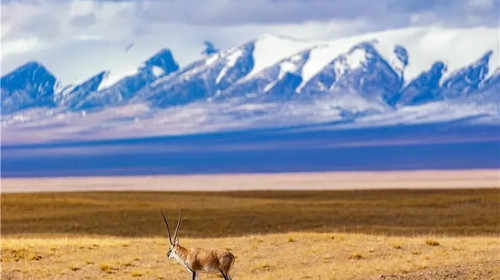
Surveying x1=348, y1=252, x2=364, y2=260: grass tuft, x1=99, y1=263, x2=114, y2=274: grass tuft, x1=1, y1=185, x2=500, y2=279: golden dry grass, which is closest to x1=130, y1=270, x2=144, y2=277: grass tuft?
x1=1, y1=185, x2=500, y2=279: golden dry grass

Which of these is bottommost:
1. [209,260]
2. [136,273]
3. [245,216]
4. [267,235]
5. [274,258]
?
[136,273]

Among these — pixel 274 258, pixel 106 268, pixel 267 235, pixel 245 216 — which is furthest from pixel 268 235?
pixel 245 216

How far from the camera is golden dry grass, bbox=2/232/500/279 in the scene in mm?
27859

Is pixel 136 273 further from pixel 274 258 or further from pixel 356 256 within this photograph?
pixel 356 256

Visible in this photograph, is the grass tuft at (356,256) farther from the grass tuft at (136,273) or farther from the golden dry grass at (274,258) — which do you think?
the grass tuft at (136,273)

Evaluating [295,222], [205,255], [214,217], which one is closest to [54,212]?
[214,217]

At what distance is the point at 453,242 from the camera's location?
35.0 m

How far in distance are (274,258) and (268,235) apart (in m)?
6.59

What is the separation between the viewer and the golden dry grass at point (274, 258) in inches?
1097

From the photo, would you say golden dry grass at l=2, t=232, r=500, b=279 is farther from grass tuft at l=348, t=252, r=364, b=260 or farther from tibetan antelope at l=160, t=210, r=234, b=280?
tibetan antelope at l=160, t=210, r=234, b=280

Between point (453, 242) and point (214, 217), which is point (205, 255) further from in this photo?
point (214, 217)

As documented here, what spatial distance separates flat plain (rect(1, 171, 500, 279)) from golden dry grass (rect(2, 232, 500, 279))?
32 millimetres

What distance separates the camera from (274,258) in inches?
1252

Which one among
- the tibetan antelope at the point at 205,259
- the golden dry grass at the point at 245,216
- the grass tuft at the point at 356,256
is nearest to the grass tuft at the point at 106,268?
the grass tuft at the point at 356,256
